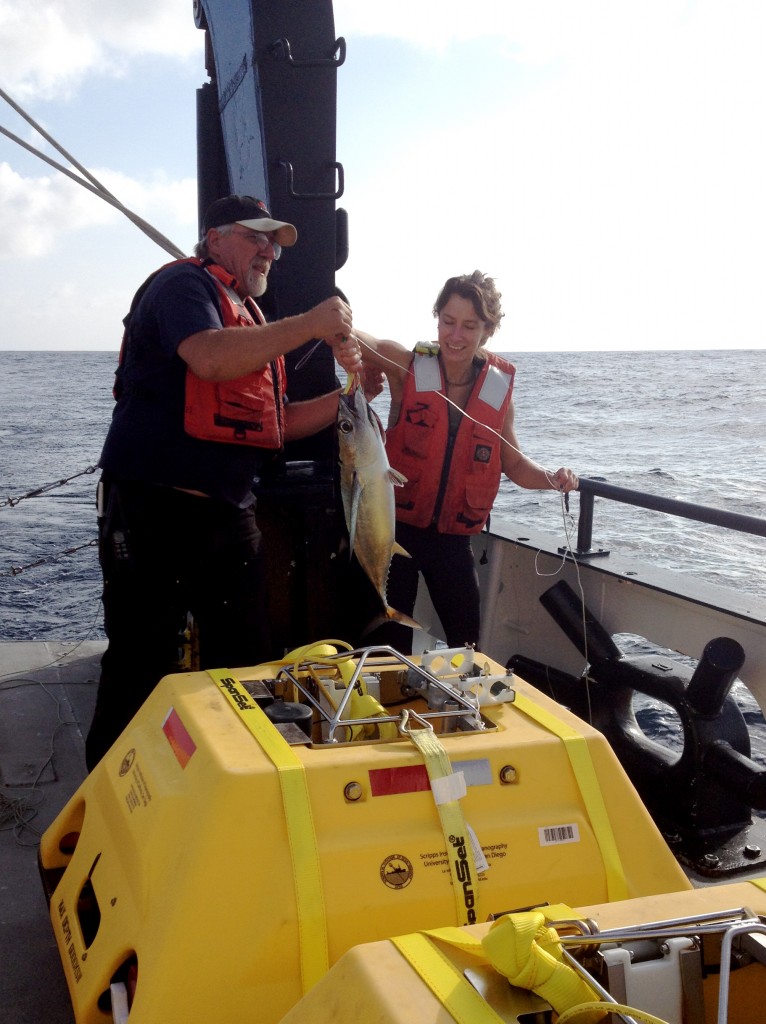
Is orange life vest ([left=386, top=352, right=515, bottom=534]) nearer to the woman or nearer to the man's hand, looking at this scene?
the woman

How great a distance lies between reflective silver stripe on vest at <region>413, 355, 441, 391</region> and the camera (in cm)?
432

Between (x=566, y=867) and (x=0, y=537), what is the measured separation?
11402 mm

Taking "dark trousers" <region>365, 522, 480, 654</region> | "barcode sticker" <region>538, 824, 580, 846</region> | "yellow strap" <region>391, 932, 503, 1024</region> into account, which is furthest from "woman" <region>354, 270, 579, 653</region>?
"yellow strap" <region>391, 932, 503, 1024</region>

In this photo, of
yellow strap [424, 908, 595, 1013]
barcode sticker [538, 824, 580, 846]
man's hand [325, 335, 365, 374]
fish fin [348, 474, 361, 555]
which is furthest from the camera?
fish fin [348, 474, 361, 555]

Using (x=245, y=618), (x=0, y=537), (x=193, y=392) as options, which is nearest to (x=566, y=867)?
(x=245, y=618)

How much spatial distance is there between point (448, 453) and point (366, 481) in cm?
99

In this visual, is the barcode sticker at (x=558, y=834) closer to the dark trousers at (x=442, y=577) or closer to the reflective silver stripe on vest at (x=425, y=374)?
the dark trousers at (x=442, y=577)

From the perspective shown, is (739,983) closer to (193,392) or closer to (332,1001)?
(332,1001)

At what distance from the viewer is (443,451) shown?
4.33m

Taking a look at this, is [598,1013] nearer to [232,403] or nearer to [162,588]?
[162,588]

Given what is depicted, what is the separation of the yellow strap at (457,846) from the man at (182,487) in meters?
1.43

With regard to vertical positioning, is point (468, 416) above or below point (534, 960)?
above

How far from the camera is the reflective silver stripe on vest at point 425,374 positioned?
14.2 feet

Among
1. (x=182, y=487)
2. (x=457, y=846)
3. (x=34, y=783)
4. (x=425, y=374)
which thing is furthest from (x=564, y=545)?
(x=457, y=846)
